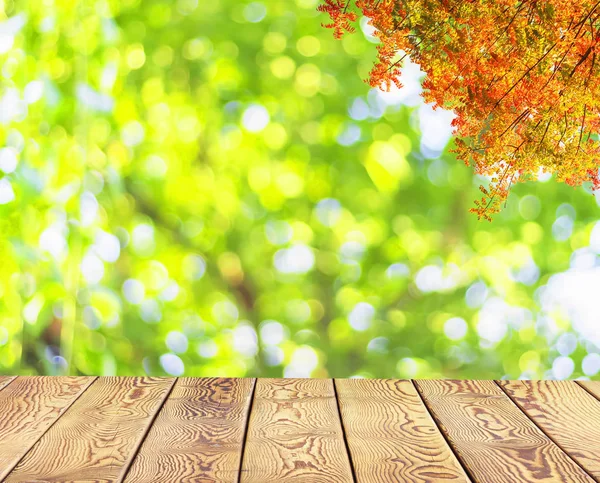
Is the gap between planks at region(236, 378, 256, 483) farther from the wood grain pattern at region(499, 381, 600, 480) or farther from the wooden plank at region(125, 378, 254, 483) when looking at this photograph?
the wood grain pattern at region(499, 381, 600, 480)

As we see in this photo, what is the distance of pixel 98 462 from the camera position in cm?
154

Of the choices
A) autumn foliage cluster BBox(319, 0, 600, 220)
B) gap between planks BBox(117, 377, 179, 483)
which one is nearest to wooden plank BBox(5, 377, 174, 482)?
gap between planks BBox(117, 377, 179, 483)

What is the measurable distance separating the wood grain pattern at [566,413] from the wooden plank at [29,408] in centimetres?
123

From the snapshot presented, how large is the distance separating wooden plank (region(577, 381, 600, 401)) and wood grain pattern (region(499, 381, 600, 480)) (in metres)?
0.02

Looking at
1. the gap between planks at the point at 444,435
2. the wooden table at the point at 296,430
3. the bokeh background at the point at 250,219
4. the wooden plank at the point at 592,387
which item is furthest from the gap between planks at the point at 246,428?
the wooden plank at the point at 592,387

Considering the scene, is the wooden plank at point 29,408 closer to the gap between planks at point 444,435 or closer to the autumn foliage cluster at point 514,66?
the gap between planks at point 444,435

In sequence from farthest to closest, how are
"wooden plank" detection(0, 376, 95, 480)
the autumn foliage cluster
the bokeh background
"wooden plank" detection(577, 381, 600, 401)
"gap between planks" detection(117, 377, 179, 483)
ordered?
1. the bokeh background
2. "wooden plank" detection(577, 381, 600, 401)
3. "wooden plank" detection(0, 376, 95, 480)
4. "gap between planks" detection(117, 377, 179, 483)
5. the autumn foliage cluster

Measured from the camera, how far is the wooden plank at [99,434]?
149 cm

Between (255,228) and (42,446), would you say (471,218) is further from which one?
(42,446)

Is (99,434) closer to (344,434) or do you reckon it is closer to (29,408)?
(29,408)

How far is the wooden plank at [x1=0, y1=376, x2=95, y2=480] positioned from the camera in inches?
64.1

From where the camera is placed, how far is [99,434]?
1.72 m

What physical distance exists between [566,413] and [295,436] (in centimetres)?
77

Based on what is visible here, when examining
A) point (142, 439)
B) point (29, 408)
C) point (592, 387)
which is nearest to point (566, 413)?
point (592, 387)
